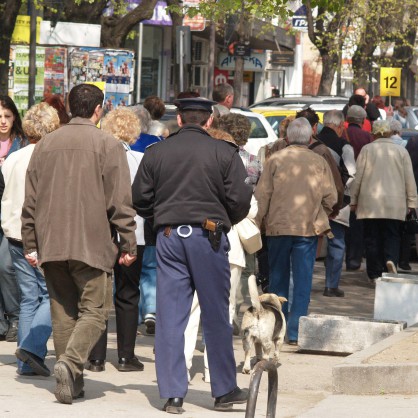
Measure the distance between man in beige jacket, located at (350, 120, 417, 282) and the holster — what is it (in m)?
7.13

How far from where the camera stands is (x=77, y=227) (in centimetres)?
797

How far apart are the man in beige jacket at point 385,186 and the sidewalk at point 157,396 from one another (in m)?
4.35

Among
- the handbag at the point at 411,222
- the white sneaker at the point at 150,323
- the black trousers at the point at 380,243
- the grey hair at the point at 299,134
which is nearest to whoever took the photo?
the grey hair at the point at 299,134

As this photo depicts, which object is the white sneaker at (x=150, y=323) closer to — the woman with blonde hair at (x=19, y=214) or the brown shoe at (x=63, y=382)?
the woman with blonde hair at (x=19, y=214)

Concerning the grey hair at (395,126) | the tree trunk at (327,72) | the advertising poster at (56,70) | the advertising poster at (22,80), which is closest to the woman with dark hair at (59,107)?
the grey hair at (395,126)

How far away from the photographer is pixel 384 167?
1481 centimetres

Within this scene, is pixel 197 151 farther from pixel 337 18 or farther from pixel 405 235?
pixel 337 18

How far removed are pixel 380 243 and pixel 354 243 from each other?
3.79 feet

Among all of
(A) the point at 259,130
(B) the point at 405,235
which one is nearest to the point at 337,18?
(A) the point at 259,130

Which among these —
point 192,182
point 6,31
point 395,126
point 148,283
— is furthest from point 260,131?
point 192,182

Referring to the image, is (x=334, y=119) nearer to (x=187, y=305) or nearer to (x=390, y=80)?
(x=187, y=305)

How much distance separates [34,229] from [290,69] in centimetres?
5205

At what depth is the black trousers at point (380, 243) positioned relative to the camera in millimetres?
15025

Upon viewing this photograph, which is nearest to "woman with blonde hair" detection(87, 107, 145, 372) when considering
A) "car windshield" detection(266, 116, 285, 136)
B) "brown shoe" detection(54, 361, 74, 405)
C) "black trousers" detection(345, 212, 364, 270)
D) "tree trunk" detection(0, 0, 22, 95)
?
"brown shoe" detection(54, 361, 74, 405)
